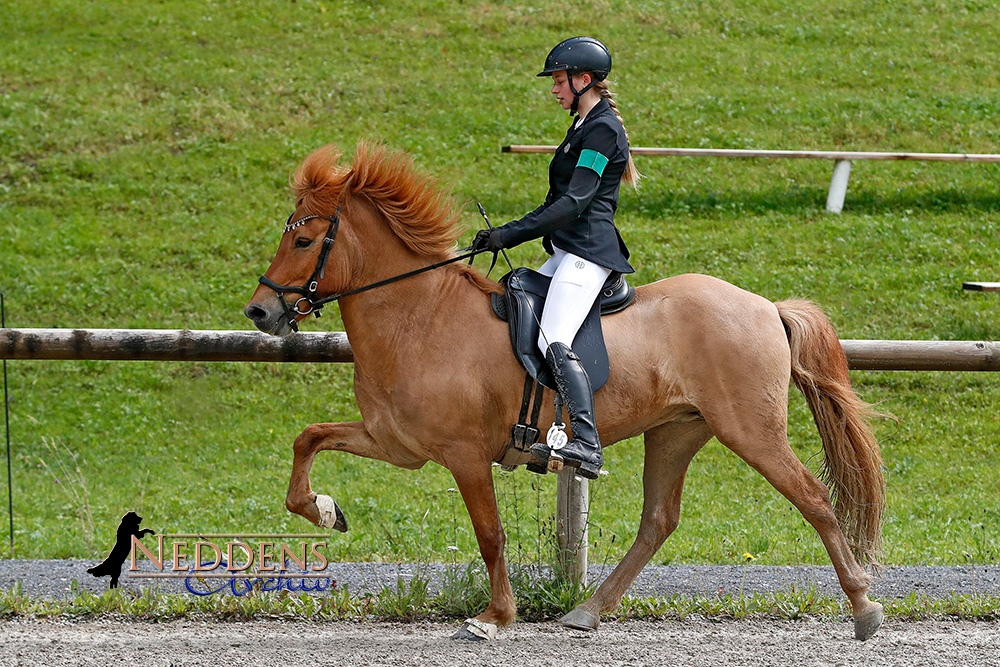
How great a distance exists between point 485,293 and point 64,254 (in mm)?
9536

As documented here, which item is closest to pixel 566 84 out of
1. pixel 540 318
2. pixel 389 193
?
pixel 389 193

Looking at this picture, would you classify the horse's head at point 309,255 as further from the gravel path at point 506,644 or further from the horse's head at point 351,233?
the gravel path at point 506,644

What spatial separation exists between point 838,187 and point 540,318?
1070 cm

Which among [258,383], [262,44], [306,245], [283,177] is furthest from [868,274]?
[262,44]

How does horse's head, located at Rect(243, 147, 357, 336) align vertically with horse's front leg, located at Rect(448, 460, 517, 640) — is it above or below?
above

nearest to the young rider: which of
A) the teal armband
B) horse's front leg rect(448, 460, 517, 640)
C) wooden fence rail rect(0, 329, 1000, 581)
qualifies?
the teal armband

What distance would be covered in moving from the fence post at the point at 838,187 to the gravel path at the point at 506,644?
995 centimetres

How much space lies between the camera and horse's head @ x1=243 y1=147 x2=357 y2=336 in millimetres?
4633

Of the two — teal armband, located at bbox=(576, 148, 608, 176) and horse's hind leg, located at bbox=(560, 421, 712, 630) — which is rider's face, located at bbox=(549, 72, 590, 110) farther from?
horse's hind leg, located at bbox=(560, 421, 712, 630)

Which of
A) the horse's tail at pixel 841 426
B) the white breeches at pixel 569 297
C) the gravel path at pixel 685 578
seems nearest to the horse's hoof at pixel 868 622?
the horse's tail at pixel 841 426

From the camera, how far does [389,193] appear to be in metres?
4.84

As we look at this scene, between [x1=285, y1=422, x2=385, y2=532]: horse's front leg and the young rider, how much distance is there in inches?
34.7

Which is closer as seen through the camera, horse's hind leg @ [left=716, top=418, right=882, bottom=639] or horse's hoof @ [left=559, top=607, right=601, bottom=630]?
horse's hind leg @ [left=716, top=418, right=882, bottom=639]

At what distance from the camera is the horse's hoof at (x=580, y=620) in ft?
16.3
